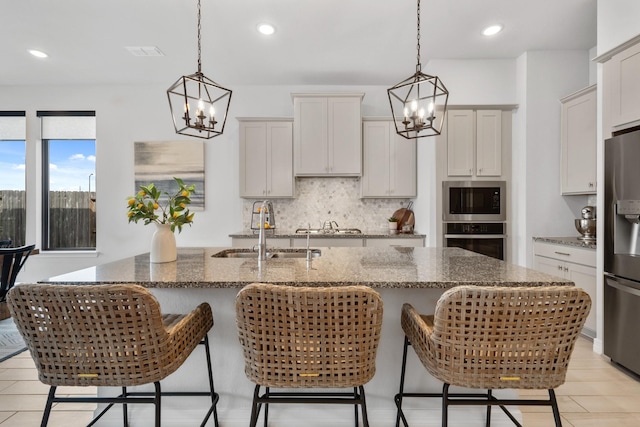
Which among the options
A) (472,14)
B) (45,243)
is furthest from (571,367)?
(45,243)

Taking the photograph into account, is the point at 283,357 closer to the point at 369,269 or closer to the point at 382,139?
the point at 369,269

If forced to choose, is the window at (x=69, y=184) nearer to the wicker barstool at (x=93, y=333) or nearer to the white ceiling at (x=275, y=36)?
the white ceiling at (x=275, y=36)

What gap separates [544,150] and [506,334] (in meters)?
3.30

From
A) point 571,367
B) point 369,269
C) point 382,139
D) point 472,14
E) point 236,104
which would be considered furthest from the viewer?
point 236,104

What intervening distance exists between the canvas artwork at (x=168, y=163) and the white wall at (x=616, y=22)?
437 centimetres

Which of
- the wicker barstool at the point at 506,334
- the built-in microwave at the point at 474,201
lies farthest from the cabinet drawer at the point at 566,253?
the wicker barstool at the point at 506,334

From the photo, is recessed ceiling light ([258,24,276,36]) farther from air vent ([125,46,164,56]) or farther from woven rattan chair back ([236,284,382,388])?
woven rattan chair back ([236,284,382,388])

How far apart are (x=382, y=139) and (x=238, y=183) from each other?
2002mm

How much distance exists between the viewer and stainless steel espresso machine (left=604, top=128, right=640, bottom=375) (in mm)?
2475

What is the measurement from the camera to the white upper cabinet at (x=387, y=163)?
4.50 meters

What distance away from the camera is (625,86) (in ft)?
8.55

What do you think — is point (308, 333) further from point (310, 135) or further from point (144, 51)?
point (144, 51)

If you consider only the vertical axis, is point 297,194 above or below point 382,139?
below

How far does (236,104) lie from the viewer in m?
4.81
